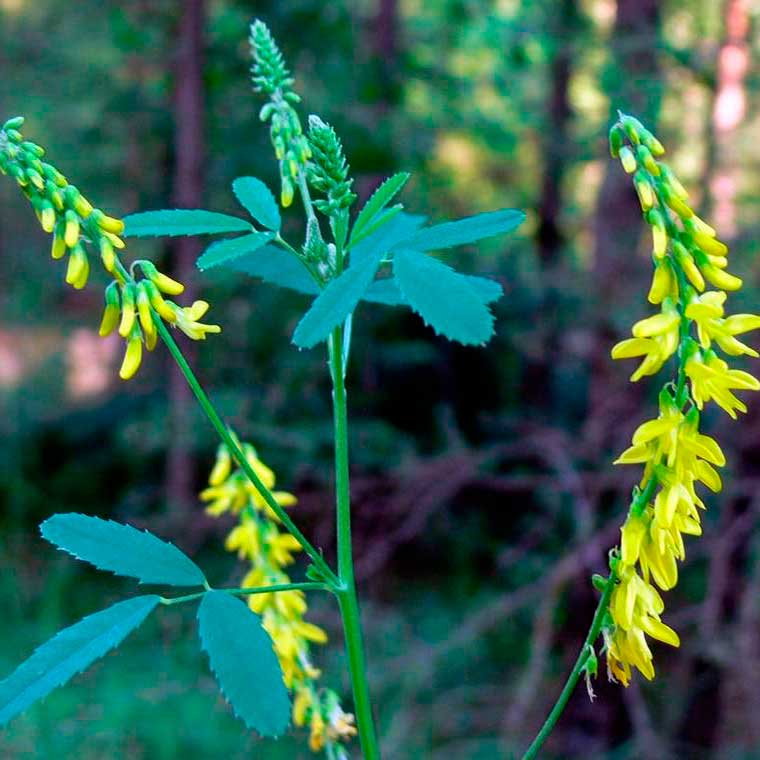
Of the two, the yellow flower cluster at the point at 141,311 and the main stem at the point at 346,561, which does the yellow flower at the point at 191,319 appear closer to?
the yellow flower cluster at the point at 141,311

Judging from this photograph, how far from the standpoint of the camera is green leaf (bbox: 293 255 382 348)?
78cm

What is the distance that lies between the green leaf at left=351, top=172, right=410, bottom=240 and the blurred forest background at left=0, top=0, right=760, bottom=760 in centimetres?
311

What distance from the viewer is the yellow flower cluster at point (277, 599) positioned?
1.17 meters

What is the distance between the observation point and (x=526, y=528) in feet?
21.5

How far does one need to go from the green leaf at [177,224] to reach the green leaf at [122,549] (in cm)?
30

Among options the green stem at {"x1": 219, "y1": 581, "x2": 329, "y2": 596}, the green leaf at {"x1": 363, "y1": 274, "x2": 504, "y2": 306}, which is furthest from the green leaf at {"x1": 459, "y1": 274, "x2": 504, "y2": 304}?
the green stem at {"x1": 219, "y1": 581, "x2": 329, "y2": 596}

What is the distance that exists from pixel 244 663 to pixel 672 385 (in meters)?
0.47

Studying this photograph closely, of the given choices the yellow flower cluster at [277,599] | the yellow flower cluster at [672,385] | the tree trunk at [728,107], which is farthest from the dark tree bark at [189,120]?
the yellow flower cluster at [672,385]

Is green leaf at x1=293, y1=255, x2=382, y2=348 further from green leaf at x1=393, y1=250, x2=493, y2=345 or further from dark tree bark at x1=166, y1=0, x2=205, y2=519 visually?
dark tree bark at x1=166, y1=0, x2=205, y2=519

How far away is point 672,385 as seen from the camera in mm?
875

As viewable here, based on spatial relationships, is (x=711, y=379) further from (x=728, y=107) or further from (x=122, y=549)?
(x=728, y=107)

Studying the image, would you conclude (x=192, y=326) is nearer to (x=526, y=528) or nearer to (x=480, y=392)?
(x=526, y=528)

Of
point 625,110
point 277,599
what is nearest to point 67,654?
point 277,599

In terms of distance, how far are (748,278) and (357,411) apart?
325cm
